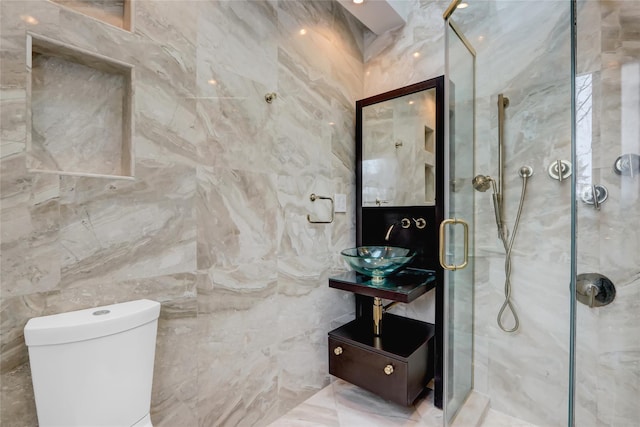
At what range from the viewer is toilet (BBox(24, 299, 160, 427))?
88 centimetres

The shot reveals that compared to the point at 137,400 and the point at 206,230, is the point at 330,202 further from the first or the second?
the point at 137,400

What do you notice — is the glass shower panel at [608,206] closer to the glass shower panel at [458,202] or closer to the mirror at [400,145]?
the glass shower panel at [458,202]

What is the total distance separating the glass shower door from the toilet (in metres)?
1.40

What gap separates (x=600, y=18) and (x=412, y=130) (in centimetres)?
95

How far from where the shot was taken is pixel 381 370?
164 centimetres

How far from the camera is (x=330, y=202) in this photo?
2.00 metres

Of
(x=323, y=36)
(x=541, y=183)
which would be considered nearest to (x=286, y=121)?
(x=323, y=36)

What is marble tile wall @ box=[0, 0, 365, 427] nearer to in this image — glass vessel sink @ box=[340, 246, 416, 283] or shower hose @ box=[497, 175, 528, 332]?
glass vessel sink @ box=[340, 246, 416, 283]

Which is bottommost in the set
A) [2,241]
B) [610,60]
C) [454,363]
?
[454,363]

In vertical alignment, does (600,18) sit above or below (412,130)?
above

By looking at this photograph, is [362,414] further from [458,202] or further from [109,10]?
[109,10]

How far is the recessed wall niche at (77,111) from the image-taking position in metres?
1.00

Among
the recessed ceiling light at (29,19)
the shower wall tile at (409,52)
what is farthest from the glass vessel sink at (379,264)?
the recessed ceiling light at (29,19)

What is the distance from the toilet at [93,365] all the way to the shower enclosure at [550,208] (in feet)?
4.75
